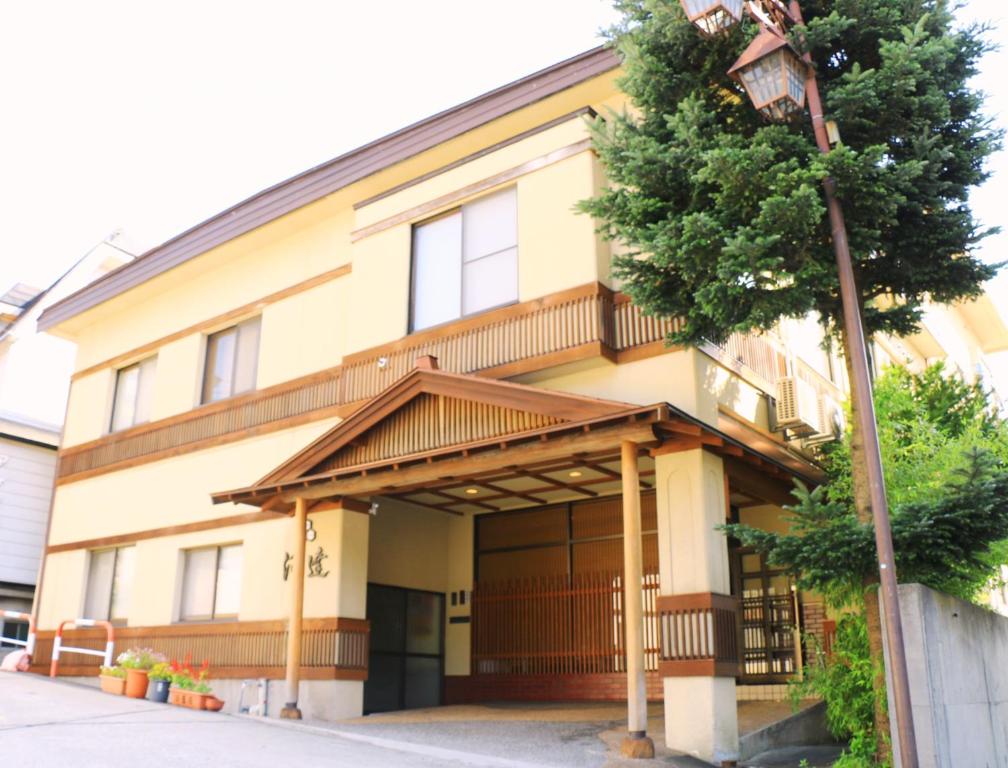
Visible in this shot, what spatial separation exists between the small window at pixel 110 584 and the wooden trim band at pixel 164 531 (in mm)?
202

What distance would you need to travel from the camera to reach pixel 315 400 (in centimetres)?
1680

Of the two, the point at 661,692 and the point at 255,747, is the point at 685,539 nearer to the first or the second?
the point at 661,692

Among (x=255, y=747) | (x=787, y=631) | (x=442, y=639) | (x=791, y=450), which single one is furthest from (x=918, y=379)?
(x=255, y=747)

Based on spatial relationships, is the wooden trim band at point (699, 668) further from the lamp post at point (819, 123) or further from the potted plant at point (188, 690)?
the potted plant at point (188, 690)

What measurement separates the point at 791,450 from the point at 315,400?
7947 millimetres

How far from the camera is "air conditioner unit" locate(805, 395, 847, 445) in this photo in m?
15.3

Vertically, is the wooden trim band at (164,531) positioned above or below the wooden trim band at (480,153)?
below

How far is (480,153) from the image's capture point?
50.4ft

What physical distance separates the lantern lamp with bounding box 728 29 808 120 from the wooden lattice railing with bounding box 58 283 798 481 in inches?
115

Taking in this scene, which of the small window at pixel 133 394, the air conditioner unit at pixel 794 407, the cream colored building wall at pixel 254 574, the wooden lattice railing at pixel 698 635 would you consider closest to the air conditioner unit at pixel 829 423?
the air conditioner unit at pixel 794 407

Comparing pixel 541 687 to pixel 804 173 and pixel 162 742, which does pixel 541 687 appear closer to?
pixel 162 742

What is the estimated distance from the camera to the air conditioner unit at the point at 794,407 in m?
14.4

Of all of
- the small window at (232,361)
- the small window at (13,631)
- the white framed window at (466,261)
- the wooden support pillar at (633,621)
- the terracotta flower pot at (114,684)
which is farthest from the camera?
the small window at (13,631)

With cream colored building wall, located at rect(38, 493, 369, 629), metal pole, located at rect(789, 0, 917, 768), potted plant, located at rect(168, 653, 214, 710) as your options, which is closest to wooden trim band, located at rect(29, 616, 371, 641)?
cream colored building wall, located at rect(38, 493, 369, 629)
